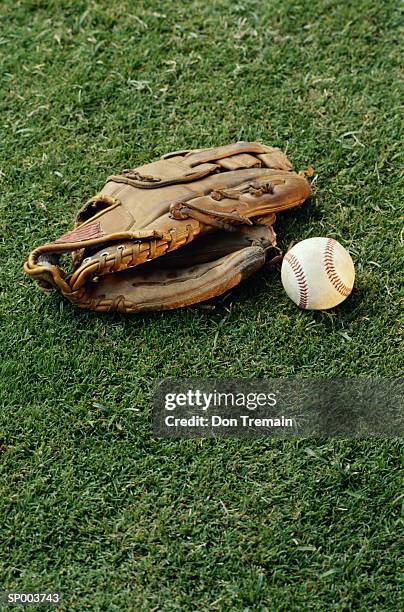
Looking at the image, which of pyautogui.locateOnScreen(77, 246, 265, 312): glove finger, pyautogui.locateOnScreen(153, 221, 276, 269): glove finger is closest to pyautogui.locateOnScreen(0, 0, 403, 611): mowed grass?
pyautogui.locateOnScreen(77, 246, 265, 312): glove finger

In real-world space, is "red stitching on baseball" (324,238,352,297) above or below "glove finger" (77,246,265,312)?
above

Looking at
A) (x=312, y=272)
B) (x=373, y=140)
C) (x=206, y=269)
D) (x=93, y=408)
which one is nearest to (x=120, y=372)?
(x=93, y=408)

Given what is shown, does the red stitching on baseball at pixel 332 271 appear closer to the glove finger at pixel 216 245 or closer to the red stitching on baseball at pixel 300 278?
the red stitching on baseball at pixel 300 278

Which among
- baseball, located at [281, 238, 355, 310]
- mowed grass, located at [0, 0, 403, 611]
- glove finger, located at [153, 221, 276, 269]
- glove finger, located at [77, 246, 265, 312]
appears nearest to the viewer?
mowed grass, located at [0, 0, 403, 611]

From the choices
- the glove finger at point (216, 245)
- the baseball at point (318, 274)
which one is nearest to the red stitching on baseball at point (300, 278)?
the baseball at point (318, 274)

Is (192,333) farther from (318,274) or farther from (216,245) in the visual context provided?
(318,274)

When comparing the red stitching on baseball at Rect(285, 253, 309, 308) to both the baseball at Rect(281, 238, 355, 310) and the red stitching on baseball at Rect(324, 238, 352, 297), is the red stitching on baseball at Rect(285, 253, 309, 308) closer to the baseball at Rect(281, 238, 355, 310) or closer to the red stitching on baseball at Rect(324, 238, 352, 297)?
the baseball at Rect(281, 238, 355, 310)

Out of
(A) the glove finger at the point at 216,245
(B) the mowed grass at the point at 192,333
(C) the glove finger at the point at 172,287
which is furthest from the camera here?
(A) the glove finger at the point at 216,245
